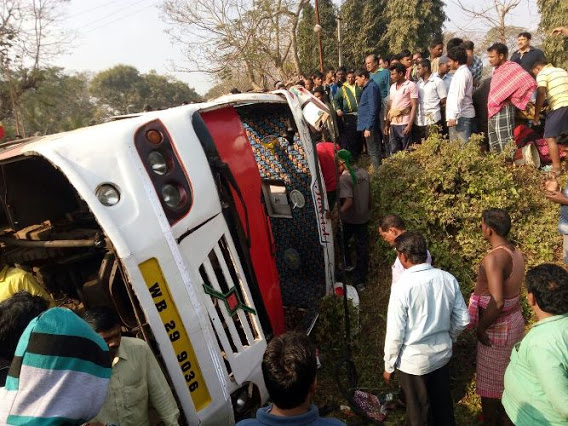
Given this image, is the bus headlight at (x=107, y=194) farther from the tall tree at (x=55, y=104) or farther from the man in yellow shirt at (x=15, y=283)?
the tall tree at (x=55, y=104)

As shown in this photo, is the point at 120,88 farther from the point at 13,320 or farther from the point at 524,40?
the point at 13,320

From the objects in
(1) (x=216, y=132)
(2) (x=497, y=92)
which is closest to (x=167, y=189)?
(1) (x=216, y=132)

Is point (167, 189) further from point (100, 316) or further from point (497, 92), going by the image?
point (497, 92)

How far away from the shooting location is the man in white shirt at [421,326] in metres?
2.43

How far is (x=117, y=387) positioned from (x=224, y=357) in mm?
613

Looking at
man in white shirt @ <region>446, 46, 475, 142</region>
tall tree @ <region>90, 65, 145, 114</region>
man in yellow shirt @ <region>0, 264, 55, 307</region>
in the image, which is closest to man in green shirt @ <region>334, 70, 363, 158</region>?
man in white shirt @ <region>446, 46, 475, 142</region>

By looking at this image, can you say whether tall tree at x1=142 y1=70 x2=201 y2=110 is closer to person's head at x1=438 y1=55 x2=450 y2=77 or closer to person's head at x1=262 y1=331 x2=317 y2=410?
person's head at x1=438 y1=55 x2=450 y2=77

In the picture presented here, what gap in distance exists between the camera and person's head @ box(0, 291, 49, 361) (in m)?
1.74

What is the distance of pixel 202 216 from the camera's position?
238cm

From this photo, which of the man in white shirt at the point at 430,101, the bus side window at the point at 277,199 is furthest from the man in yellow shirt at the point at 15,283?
the man in white shirt at the point at 430,101

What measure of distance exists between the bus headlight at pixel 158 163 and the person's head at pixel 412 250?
1.51 meters

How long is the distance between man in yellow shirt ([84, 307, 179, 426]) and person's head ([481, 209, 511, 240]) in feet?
7.20

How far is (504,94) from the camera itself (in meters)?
4.82

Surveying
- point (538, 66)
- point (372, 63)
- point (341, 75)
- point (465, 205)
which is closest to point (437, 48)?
point (372, 63)
